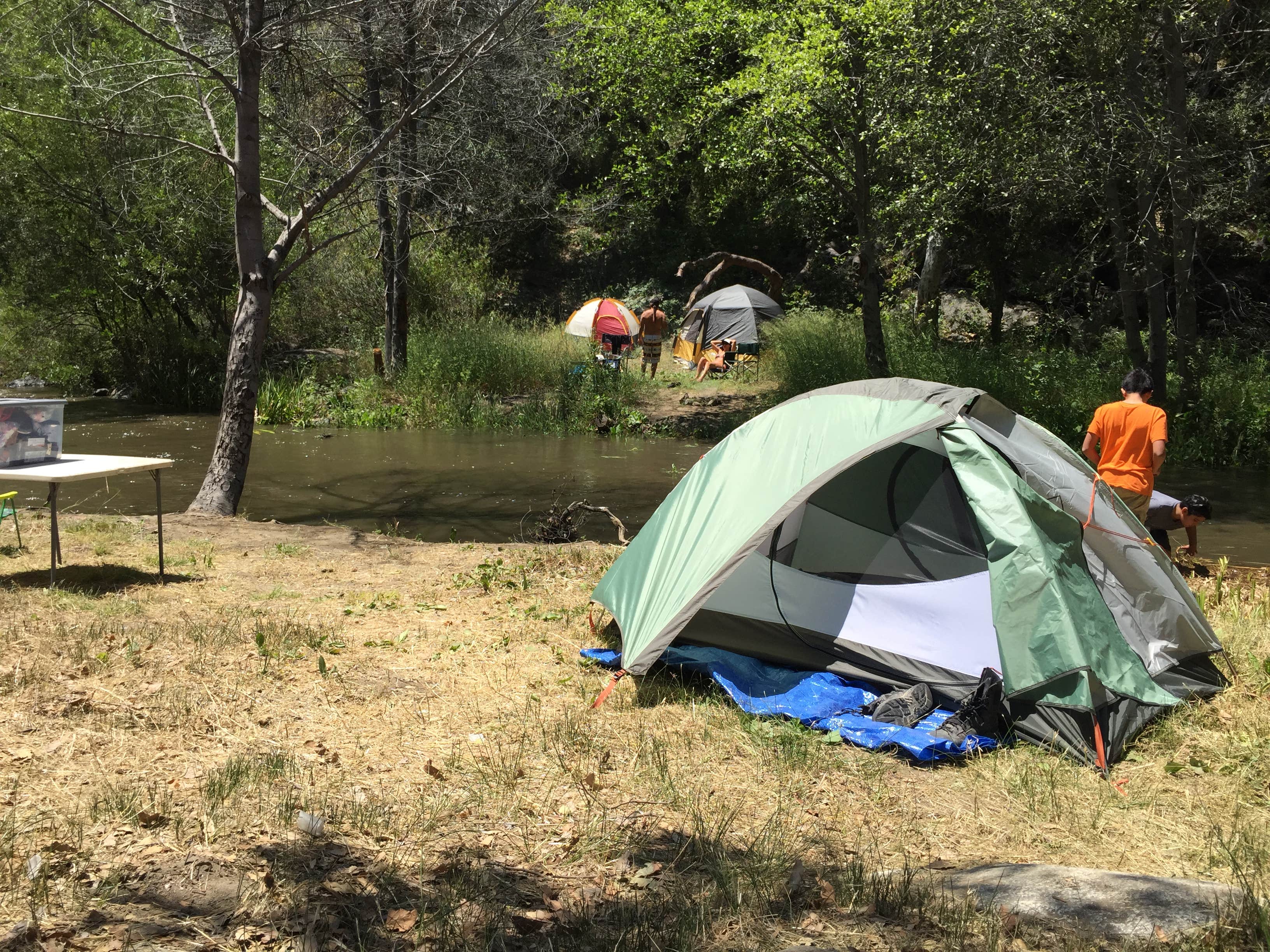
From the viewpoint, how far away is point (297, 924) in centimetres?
315

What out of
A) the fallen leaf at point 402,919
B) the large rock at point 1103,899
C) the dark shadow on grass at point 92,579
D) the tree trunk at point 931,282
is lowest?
the fallen leaf at point 402,919

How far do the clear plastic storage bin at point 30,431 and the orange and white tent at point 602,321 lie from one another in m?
17.2

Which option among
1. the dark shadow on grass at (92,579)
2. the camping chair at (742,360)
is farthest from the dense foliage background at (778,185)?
the dark shadow on grass at (92,579)

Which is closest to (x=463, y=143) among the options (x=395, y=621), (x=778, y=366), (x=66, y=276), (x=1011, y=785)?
(x=778, y=366)

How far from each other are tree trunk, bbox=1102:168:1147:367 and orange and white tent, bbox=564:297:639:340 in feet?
36.3

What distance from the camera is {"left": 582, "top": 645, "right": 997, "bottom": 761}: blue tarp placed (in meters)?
4.85

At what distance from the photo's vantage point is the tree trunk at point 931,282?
22.3 meters

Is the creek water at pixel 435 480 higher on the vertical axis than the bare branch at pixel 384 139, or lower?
lower

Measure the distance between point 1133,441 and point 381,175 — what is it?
12.5 meters

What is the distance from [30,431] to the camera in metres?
6.46

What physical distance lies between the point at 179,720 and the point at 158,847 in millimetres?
1267

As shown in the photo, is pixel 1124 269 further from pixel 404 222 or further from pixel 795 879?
pixel 795 879

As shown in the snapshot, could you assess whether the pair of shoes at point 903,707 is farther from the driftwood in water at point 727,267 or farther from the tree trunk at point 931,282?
the driftwood in water at point 727,267

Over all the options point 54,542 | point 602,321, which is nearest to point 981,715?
point 54,542
